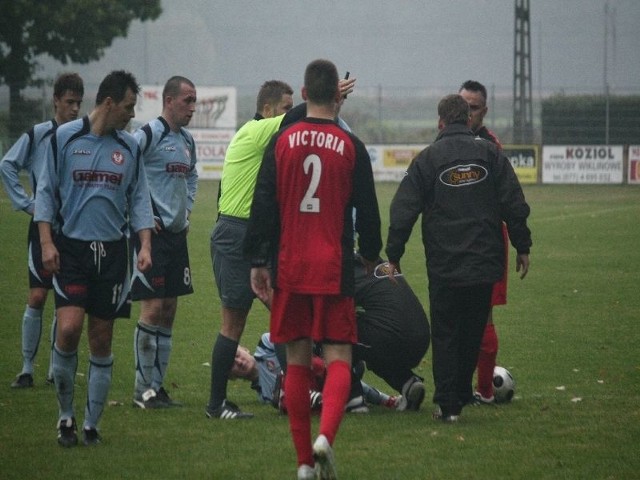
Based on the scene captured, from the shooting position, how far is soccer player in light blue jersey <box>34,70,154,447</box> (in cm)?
710

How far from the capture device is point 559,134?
47812 mm

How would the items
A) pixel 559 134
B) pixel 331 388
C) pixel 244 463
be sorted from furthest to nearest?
1. pixel 559 134
2. pixel 244 463
3. pixel 331 388

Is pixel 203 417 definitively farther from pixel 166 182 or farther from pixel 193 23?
pixel 193 23

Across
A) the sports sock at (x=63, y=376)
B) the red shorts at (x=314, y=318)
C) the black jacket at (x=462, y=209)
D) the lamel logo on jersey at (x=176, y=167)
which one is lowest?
the sports sock at (x=63, y=376)

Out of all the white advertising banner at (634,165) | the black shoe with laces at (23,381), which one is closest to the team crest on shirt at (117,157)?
the black shoe with laces at (23,381)

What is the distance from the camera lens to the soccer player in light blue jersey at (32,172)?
8.99m

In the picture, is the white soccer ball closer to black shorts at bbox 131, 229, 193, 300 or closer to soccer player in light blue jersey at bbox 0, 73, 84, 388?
black shorts at bbox 131, 229, 193, 300

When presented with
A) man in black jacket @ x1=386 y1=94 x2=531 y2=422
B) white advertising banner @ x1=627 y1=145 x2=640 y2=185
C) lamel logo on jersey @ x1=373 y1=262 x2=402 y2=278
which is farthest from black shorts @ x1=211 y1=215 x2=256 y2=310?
white advertising banner @ x1=627 y1=145 x2=640 y2=185

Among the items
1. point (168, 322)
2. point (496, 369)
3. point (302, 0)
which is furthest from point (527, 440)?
point (302, 0)

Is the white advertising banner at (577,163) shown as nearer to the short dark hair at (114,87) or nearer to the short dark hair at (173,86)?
the short dark hair at (173,86)

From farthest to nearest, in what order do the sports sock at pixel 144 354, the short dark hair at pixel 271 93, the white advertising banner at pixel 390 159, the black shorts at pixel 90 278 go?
the white advertising banner at pixel 390 159 < the sports sock at pixel 144 354 < the short dark hair at pixel 271 93 < the black shorts at pixel 90 278

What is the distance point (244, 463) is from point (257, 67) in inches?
4826

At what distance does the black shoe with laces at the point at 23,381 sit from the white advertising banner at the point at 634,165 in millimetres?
34858

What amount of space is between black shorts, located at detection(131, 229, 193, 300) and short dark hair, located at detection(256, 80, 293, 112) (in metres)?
1.10
